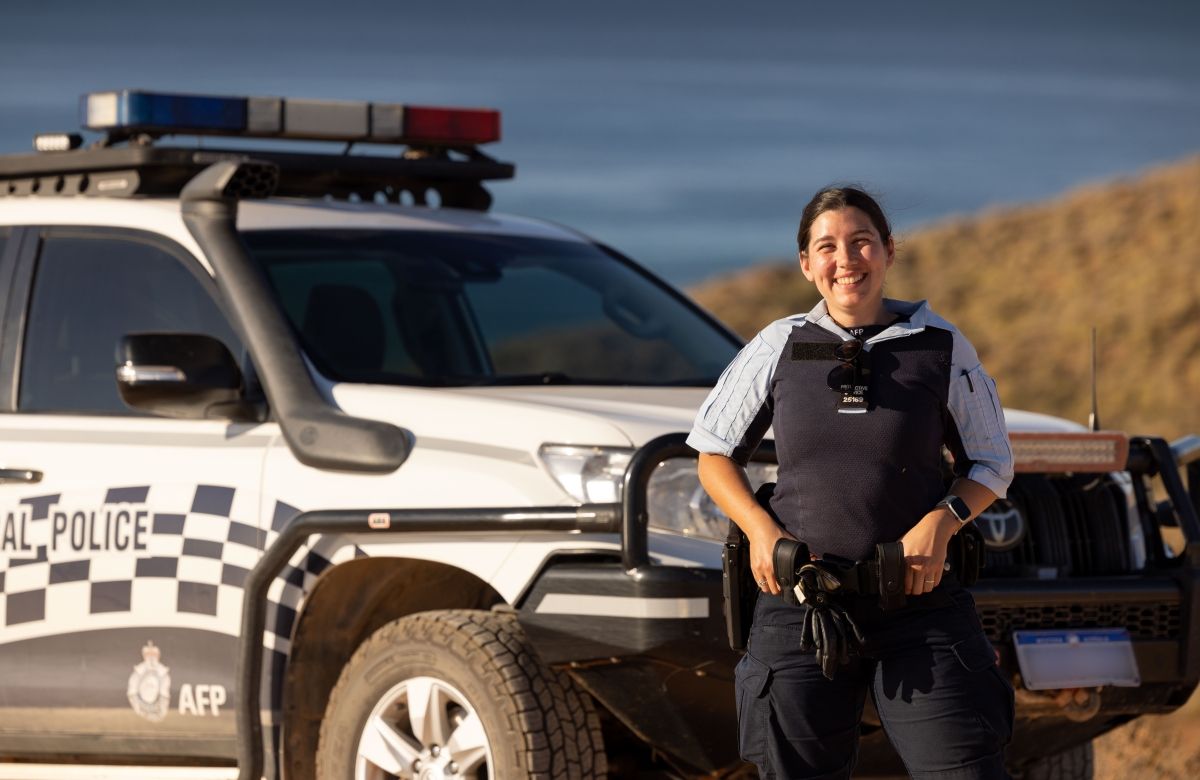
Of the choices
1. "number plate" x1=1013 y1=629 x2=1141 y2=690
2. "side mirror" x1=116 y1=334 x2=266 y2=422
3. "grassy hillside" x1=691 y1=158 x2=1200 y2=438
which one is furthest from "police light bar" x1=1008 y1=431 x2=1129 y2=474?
"grassy hillside" x1=691 y1=158 x2=1200 y2=438

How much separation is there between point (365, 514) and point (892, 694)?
1470 millimetres

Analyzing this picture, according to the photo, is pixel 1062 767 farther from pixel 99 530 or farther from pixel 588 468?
pixel 99 530

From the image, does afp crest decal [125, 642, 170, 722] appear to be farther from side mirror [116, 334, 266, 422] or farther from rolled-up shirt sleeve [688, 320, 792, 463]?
rolled-up shirt sleeve [688, 320, 792, 463]

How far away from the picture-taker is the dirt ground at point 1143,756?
6957mm

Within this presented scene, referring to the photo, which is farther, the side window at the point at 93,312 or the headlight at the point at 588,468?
the side window at the point at 93,312

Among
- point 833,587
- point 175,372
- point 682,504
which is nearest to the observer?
point 833,587

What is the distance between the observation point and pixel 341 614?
208 inches

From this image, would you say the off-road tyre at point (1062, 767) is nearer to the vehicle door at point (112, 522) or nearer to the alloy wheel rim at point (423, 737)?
the alloy wheel rim at point (423, 737)

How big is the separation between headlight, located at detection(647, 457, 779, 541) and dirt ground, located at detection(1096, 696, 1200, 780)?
8.09 ft

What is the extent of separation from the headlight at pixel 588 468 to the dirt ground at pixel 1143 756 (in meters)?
2.60

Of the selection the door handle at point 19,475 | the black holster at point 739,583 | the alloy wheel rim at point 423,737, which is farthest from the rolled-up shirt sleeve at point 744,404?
the door handle at point 19,475

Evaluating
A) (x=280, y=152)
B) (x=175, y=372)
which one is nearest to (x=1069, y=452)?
(x=175, y=372)

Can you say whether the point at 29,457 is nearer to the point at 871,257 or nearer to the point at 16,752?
the point at 16,752

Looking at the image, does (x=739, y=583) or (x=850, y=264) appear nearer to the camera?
(x=850, y=264)
